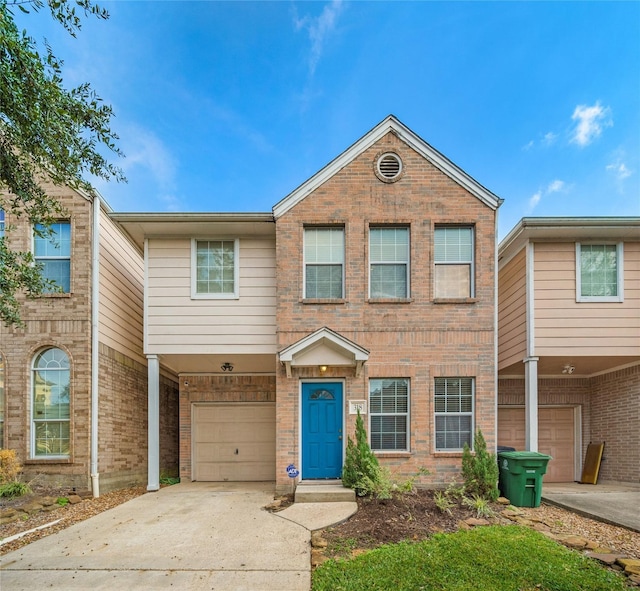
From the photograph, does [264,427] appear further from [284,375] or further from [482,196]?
[482,196]

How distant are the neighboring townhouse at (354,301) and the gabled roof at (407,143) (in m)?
0.02

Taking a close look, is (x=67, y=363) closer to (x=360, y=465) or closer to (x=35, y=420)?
(x=35, y=420)

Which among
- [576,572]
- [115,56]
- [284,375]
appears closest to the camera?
[576,572]

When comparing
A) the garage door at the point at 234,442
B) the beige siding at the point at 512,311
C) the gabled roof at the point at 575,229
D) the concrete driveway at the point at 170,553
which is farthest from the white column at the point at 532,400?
the garage door at the point at 234,442

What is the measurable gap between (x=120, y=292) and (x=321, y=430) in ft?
18.4

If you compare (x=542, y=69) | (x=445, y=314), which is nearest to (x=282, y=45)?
(x=542, y=69)

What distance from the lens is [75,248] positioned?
8422mm

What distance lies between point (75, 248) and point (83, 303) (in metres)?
1.15

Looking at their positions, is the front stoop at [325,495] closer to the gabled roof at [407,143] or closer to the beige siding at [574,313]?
the beige siding at [574,313]

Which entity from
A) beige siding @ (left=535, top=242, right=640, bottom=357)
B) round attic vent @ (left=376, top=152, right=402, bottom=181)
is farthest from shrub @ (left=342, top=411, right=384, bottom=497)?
round attic vent @ (left=376, top=152, right=402, bottom=181)

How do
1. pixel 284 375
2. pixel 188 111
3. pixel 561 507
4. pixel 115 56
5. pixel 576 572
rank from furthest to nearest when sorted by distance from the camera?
1. pixel 188 111
2. pixel 115 56
3. pixel 284 375
4. pixel 561 507
5. pixel 576 572

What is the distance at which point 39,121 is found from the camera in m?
4.45

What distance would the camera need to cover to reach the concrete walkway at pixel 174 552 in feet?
14.3

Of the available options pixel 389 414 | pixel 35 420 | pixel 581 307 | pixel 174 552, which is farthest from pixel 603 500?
pixel 35 420
